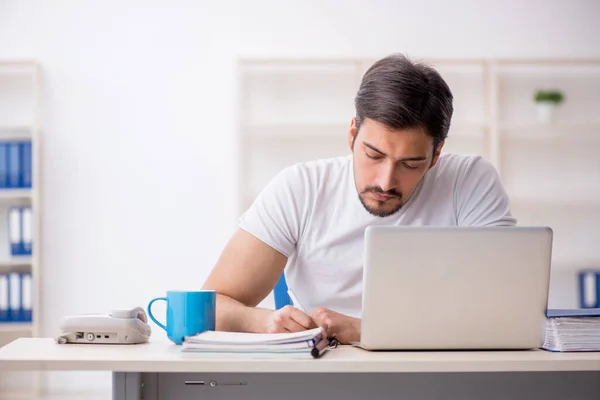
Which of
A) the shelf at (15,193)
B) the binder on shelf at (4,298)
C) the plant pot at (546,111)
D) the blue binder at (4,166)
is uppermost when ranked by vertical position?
the plant pot at (546,111)

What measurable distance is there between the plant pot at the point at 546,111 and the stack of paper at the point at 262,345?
3.37 m

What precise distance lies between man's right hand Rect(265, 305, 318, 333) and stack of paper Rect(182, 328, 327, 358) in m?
0.18

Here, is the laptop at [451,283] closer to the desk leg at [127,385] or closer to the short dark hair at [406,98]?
the desk leg at [127,385]

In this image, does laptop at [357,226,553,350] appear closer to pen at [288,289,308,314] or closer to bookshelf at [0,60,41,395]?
pen at [288,289,308,314]

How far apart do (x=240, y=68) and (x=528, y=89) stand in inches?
67.8

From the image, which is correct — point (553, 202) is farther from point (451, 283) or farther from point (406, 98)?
point (451, 283)

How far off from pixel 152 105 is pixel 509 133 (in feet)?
6.88

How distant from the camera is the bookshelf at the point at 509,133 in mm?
4234

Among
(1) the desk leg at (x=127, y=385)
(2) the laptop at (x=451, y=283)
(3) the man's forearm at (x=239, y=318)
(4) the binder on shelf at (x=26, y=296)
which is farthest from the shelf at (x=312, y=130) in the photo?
(1) the desk leg at (x=127, y=385)

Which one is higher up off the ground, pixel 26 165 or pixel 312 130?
pixel 312 130

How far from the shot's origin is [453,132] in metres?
4.25

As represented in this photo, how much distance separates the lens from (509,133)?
4309 millimetres

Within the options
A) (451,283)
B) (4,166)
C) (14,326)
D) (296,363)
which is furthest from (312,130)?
(296,363)

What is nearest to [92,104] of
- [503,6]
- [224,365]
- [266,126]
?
[266,126]
